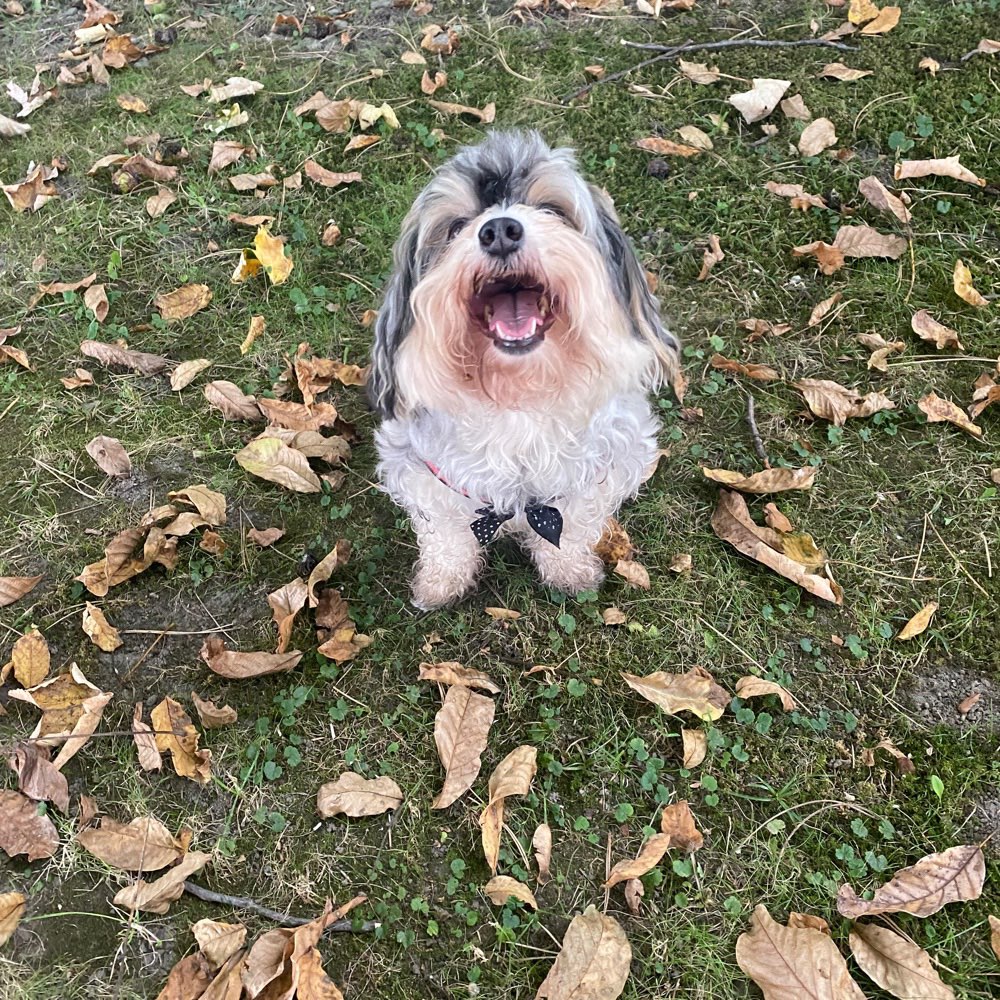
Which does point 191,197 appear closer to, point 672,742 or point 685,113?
point 685,113

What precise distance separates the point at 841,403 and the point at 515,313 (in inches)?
84.1

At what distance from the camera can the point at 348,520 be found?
3.92 m

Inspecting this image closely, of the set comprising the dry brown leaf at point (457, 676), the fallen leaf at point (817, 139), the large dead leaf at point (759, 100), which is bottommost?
the dry brown leaf at point (457, 676)

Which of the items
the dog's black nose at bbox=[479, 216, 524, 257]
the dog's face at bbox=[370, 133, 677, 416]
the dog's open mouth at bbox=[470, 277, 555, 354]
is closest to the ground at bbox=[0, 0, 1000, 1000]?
the dog's face at bbox=[370, 133, 677, 416]

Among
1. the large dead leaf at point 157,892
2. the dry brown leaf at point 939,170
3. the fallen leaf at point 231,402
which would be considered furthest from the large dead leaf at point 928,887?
the dry brown leaf at point 939,170

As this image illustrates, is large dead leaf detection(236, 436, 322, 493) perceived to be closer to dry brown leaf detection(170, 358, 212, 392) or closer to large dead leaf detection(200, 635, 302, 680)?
dry brown leaf detection(170, 358, 212, 392)

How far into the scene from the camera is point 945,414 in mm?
3908

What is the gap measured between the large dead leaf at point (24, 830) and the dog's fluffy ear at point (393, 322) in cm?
202

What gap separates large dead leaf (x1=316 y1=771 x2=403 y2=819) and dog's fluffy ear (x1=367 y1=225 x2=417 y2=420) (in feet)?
4.69

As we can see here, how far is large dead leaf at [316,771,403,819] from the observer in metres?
3.04

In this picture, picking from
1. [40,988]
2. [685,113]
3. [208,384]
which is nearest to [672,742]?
[40,988]

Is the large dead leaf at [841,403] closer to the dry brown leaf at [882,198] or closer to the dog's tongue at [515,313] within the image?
the dry brown leaf at [882,198]

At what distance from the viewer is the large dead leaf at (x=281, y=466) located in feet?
12.9

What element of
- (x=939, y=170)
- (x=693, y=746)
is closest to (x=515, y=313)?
(x=693, y=746)
